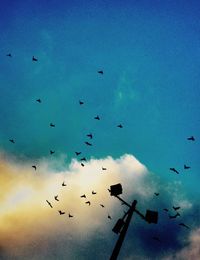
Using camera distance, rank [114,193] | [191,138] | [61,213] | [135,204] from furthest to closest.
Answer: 1. [61,213]
2. [191,138]
3. [114,193]
4. [135,204]

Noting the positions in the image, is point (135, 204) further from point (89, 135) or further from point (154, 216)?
point (89, 135)

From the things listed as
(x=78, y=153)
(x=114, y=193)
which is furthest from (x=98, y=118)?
(x=114, y=193)

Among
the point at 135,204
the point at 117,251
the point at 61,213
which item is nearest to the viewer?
the point at 117,251

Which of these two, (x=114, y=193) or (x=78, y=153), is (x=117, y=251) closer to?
(x=114, y=193)

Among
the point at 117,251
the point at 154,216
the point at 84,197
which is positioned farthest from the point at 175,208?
the point at 117,251

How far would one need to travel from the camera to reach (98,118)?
27656mm

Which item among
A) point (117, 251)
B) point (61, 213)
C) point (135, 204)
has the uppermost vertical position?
point (61, 213)

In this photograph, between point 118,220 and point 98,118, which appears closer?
point 118,220

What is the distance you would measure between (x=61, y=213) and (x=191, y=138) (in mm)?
13928

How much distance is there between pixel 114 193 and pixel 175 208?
14.0m

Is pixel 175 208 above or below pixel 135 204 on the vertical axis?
above

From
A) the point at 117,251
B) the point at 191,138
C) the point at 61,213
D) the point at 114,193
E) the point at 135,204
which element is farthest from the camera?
the point at 61,213

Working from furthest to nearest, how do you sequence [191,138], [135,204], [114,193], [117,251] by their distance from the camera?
1. [191,138]
2. [114,193]
3. [135,204]
4. [117,251]

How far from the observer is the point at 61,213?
92.1ft
